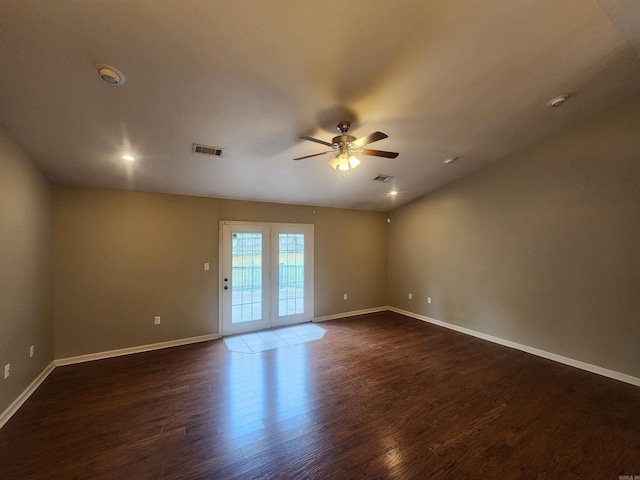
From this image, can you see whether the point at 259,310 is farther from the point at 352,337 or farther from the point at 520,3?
the point at 520,3

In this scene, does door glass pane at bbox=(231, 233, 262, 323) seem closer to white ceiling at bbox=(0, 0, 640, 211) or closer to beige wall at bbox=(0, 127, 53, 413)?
white ceiling at bbox=(0, 0, 640, 211)

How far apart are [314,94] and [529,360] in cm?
455

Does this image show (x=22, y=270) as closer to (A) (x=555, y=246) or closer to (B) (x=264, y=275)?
(B) (x=264, y=275)

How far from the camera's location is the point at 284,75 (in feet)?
7.36

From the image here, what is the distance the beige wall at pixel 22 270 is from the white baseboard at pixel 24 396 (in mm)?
52

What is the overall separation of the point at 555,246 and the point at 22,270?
6.65 m

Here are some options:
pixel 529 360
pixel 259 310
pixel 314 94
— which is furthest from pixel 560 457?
pixel 259 310

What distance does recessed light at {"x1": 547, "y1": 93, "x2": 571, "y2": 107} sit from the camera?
2994 mm

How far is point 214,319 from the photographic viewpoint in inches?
187

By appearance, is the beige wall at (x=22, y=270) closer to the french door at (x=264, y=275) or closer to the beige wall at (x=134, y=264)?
the beige wall at (x=134, y=264)

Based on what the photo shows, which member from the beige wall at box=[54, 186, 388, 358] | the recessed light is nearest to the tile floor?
the beige wall at box=[54, 186, 388, 358]

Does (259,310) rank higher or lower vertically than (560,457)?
higher

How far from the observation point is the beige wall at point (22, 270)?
2508mm

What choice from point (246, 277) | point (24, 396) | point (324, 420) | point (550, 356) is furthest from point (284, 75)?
point (550, 356)
